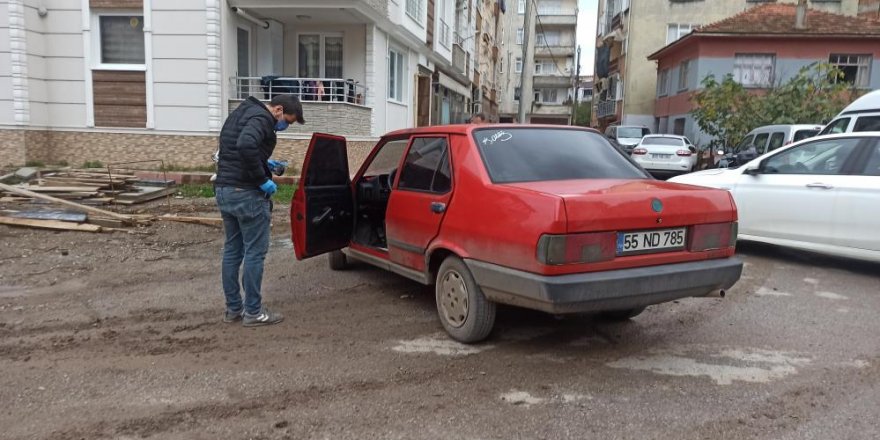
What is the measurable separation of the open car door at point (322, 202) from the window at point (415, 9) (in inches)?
567

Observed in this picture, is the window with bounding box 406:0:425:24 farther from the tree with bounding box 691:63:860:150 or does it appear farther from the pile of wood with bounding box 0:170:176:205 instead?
the pile of wood with bounding box 0:170:176:205

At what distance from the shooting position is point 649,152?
1800 cm

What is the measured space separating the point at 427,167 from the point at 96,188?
7.47 metres

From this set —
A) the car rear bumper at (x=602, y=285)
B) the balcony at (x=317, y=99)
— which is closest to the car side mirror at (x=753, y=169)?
the car rear bumper at (x=602, y=285)

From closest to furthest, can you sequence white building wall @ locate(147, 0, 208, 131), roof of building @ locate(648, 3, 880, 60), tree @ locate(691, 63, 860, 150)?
white building wall @ locate(147, 0, 208, 131) → tree @ locate(691, 63, 860, 150) → roof of building @ locate(648, 3, 880, 60)

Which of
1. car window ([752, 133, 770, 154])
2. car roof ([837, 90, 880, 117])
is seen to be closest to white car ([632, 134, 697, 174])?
car window ([752, 133, 770, 154])

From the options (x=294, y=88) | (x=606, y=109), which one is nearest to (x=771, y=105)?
(x=294, y=88)

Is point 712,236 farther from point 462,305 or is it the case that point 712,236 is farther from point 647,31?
point 647,31

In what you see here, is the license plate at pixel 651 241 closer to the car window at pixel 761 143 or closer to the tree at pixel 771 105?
the car window at pixel 761 143

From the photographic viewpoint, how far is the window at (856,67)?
2731 cm

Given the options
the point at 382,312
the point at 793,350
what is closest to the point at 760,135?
the point at 793,350

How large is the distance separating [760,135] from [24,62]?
52.9 feet

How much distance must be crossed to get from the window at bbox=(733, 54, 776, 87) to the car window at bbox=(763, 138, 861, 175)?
23.1 meters

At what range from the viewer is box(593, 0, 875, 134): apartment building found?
110 ft
